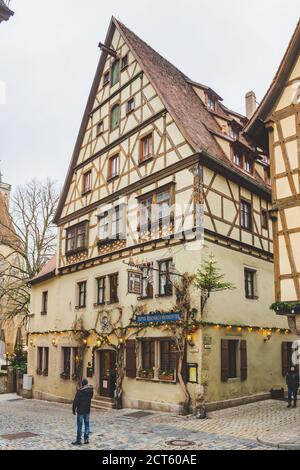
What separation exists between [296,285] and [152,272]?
6.87m

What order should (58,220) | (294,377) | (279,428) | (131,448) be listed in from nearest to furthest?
1. (131,448)
2. (279,428)
3. (294,377)
4. (58,220)

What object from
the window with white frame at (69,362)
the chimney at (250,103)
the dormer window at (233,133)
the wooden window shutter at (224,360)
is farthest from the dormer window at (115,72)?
the wooden window shutter at (224,360)

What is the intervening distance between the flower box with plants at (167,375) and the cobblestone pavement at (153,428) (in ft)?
4.11

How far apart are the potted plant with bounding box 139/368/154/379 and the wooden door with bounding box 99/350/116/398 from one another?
2352mm

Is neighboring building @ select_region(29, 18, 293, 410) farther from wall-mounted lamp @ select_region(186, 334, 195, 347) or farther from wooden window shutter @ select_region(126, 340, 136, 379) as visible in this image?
wall-mounted lamp @ select_region(186, 334, 195, 347)

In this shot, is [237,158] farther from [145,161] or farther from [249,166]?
[145,161]

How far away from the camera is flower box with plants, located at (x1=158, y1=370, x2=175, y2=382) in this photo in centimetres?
1807

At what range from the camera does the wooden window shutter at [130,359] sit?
65.1ft

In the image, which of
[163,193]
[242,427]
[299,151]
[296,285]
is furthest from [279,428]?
[163,193]

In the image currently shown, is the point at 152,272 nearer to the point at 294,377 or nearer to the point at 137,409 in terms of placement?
the point at 137,409

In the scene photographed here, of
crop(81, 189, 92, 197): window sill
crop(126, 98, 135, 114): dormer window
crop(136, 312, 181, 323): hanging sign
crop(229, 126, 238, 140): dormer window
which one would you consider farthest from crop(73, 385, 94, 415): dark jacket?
crop(229, 126, 238, 140): dormer window

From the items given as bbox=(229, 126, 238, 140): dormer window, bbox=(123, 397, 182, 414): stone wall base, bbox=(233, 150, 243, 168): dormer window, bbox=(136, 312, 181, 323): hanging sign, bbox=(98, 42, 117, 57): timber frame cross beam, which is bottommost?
bbox=(123, 397, 182, 414): stone wall base

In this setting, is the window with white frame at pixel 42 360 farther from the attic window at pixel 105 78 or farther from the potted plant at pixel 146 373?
the attic window at pixel 105 78
